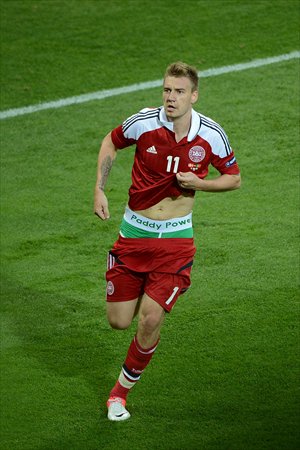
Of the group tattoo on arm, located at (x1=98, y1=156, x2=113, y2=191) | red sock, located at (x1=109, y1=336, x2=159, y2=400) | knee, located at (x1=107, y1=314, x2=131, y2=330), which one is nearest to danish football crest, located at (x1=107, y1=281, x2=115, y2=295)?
knee, located at (x1=107, y1=314, x2=131, y2=330)

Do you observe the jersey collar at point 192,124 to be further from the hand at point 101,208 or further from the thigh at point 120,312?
the thigh at point 120,312

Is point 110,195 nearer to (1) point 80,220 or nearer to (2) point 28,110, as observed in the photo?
(1) point 80,220

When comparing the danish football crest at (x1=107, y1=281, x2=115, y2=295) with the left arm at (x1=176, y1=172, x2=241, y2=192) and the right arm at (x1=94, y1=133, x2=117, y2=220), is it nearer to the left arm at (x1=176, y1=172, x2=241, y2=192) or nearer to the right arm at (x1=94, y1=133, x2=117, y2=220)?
the right arm at (x1=94, y1=133, x2=117, y2=220)

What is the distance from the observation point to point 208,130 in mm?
7227

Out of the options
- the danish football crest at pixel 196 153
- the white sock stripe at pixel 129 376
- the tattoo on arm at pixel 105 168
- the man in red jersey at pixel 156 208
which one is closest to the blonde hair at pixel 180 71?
the man in red jersey at pixel 156 208

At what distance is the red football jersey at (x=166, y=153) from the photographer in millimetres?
7203

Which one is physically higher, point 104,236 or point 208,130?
point 208,130

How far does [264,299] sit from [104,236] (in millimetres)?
1844

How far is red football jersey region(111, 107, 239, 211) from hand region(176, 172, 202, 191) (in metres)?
0.28

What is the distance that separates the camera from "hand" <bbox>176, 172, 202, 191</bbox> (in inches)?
272

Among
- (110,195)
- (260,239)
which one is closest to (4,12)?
(110,195)

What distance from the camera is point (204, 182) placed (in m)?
7.00

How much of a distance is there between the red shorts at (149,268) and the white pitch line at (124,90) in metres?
5.46

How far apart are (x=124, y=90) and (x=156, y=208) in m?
5.80
